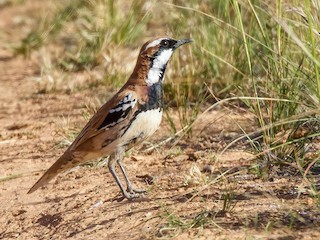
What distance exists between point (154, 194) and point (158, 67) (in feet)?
3.21

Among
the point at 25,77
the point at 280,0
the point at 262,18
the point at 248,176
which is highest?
the point at 280,0

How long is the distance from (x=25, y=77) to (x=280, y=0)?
468cm

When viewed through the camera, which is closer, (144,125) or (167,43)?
(144,125)

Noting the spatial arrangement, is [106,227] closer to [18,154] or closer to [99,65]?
[18,154]

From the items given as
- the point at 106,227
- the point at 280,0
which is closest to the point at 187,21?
the point at 280,0

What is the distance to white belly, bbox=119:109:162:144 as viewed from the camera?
611 cm

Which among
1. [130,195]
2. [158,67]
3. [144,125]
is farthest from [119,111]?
[130,195]

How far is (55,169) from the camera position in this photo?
6.41m

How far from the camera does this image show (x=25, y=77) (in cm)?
995

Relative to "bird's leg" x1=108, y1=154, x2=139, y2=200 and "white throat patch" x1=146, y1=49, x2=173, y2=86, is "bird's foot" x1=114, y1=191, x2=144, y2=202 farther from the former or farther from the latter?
"white throat patch" x1=146, y1=49, x2=173, y2=86

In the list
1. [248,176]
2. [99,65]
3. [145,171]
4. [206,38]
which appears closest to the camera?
[248,176]

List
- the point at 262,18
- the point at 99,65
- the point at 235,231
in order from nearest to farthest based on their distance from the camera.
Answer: the point at 235,231 → the point at 262,18 → the point at 99,65

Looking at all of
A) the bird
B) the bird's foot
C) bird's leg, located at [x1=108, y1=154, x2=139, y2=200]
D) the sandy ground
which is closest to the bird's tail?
the bird

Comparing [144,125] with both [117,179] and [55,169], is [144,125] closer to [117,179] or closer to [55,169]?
[117,179]
